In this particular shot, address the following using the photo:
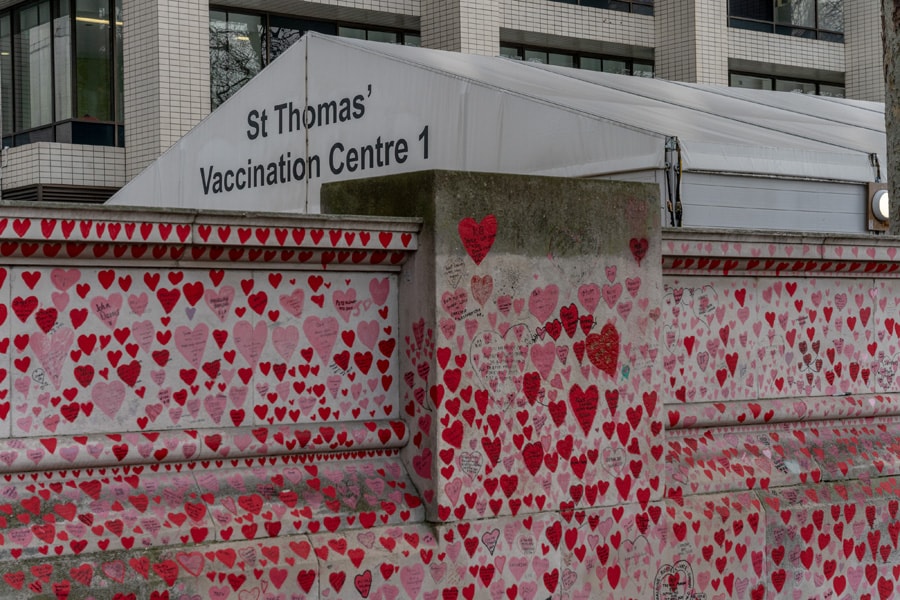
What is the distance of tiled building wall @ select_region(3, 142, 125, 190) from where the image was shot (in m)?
18.0

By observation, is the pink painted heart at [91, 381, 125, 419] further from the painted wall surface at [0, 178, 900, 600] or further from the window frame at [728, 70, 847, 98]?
the window frame at [728, 70, 847, 98]

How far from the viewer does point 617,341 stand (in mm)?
4676

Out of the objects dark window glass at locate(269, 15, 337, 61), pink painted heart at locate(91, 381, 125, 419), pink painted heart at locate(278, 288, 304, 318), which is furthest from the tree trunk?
dark window glass at locate(269, 15, 337, 61)

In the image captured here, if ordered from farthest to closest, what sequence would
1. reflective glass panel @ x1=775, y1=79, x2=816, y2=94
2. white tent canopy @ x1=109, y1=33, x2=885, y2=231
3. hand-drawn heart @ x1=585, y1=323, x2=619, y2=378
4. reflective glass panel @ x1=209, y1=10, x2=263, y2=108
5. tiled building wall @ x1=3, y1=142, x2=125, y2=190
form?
reflective glass panel @ x1=775, y1=79, x2=816, y2=94 → reflective glass panel @ x1=209, y1=10, x2=263, y2=108 → tiled building wall @ x1=3, y1=142, x2=125, y2=190 → white tent canopy @ x1=109, y1=33, x2=885, y2=231 → hand-drawn heart @ x1=585, y1=323, x2=619, y2=378

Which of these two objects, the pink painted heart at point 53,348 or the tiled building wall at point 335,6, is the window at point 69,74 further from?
the pink painted heart at point 53,348

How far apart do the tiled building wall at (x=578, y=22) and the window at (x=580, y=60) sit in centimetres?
61

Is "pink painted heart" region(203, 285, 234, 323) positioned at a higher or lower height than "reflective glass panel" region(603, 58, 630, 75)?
lower

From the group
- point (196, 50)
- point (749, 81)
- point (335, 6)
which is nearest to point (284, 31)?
point (335, 6)

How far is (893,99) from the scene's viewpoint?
795 cm

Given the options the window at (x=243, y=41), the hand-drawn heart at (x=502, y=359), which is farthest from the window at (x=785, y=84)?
the hand-drawn heart at (x=502, y=359)

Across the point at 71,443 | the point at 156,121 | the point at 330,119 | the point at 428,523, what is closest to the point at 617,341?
the point at 428,523

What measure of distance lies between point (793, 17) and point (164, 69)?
14250 millimetres

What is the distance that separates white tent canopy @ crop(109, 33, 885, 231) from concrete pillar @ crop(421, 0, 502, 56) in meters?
7.50

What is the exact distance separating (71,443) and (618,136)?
541 cm
